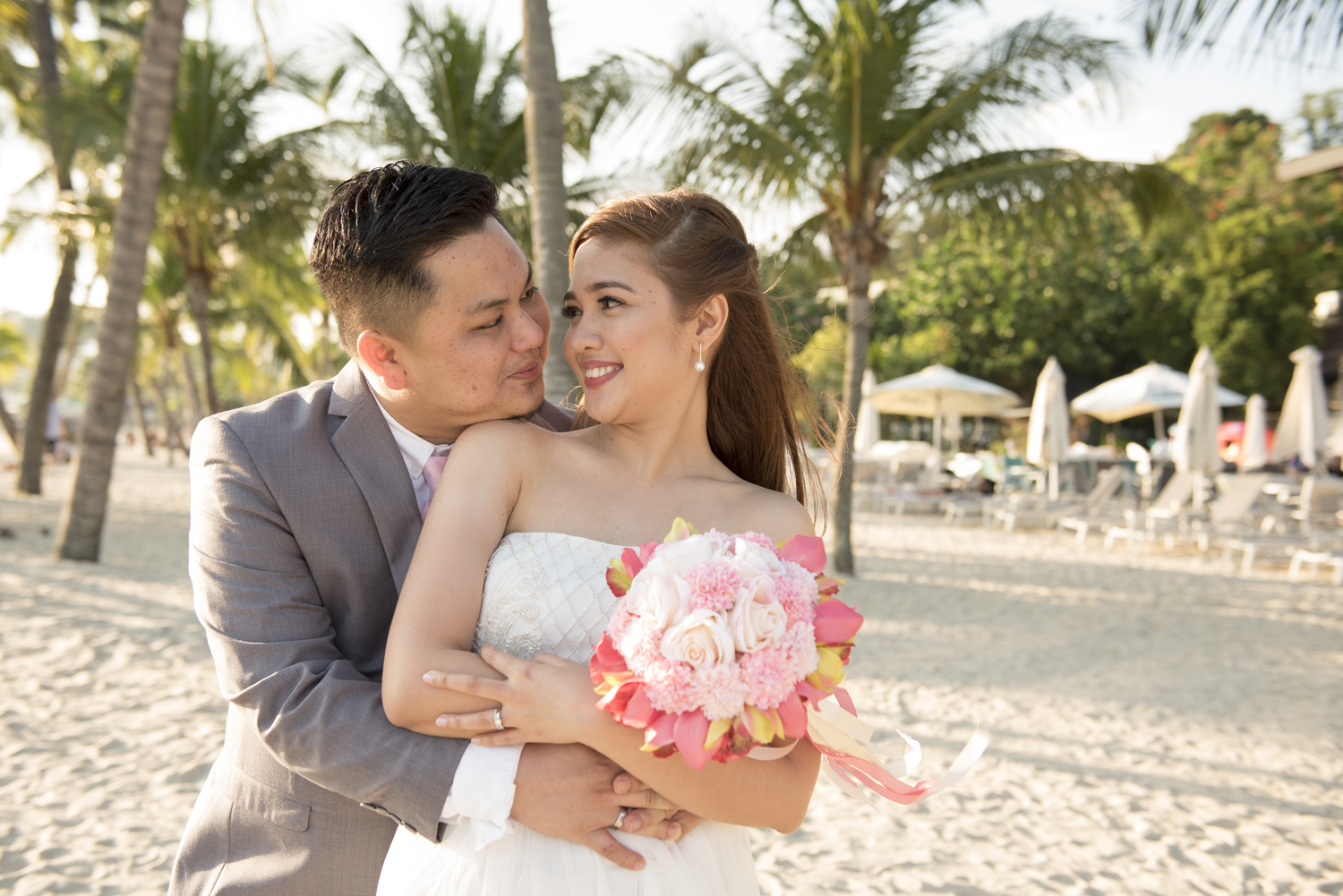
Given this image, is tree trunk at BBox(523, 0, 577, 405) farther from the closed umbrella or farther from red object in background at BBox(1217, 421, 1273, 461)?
red object in background at BBox(1217, 421, 1273, 461)

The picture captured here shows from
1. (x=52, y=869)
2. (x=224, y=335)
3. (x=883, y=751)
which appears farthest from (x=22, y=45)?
(x=224, y=335)

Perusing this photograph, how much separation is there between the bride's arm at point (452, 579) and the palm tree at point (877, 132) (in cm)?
681

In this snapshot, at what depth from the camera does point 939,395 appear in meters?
19.4

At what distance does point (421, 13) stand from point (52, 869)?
41.4ft

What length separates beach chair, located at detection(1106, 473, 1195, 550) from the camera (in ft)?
44.0

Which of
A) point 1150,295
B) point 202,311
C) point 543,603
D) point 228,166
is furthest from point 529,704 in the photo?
point 1150,295

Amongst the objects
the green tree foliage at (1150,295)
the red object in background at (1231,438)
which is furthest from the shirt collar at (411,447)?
the red object in background at (1231,438)

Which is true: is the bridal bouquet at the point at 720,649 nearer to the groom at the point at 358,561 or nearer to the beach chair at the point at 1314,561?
the groom at the point at 358,561

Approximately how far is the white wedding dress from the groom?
0.23ft

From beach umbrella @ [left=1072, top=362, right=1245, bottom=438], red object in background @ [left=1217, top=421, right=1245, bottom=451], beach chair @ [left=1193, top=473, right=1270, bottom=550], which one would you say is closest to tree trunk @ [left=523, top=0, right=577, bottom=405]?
beach chair @ [left=1193, top=473, right=1270, bottom=550]

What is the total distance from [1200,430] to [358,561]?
1461 centimetres

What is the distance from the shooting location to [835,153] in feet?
31.1

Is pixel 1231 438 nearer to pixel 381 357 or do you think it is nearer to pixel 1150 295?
pixel 1150 295

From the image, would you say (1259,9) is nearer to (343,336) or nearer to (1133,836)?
(1133,836)
